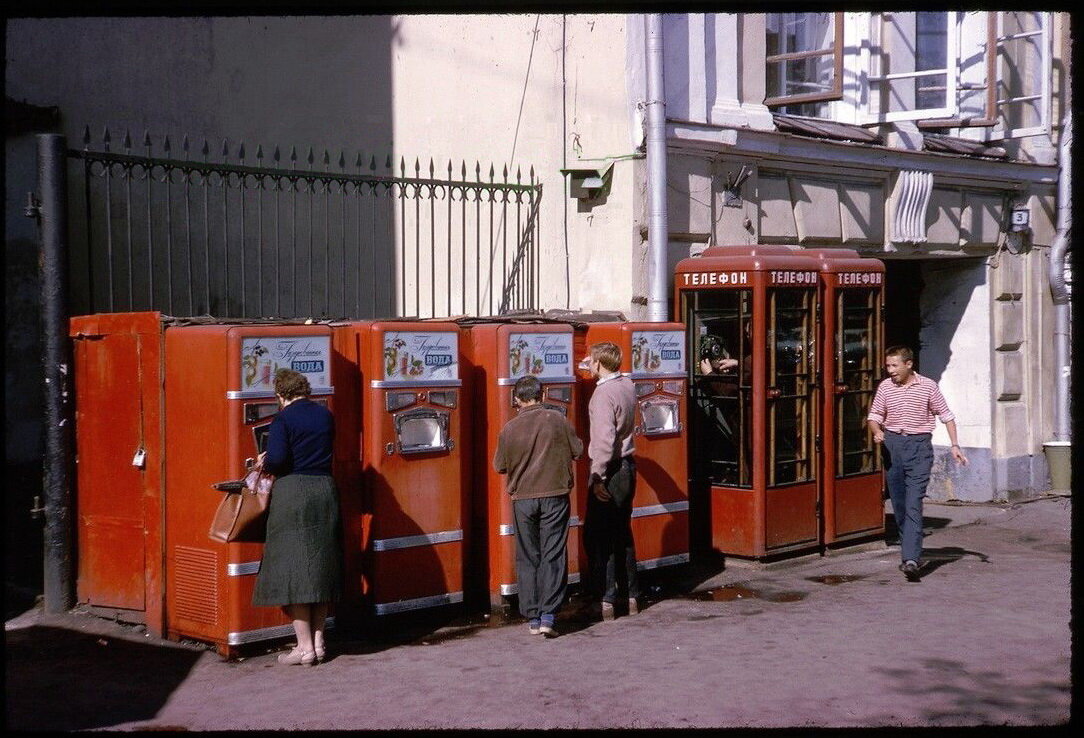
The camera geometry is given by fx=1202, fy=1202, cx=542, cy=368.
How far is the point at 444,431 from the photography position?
740cm

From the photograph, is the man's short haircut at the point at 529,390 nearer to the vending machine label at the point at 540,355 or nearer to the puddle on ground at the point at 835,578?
the vending machine label at the point at 540,355

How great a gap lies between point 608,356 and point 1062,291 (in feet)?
27.4

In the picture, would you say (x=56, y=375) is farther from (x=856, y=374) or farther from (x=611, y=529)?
(x=856, y=374)

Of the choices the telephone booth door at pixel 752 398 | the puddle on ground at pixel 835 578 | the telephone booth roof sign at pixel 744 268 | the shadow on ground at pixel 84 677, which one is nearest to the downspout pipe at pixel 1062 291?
the telephone booth roof sign at pixel 744 268

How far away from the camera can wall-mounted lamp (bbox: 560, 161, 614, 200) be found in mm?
9922

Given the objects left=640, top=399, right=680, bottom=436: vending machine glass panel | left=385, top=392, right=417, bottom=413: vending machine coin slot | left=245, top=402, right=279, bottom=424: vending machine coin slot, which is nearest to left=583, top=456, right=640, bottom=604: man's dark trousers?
left=640, top=399, right=680, bottom=436: vending machine glass panel

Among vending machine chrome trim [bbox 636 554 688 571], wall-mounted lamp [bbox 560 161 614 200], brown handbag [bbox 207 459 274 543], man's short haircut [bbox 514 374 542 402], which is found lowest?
vending machine chrome trim [bbox 636 554 688 571]

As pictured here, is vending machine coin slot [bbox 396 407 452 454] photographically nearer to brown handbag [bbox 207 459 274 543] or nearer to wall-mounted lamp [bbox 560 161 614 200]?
brown handbag [bbox 207 459 274 543]

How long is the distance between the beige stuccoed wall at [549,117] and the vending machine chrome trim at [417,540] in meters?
3.12

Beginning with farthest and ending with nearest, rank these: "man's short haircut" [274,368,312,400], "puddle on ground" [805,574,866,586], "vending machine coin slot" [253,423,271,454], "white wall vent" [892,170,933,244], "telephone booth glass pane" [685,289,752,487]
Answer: "white wall vent" [892,170,933,244] → "telephone booth glass pane" [685,289,752,487] → "puddle on ground" [805,574,866,586] → "vending machine coin slot" [253,423,271,454] → "man's short haircut" [274,368,312,400]

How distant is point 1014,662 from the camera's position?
6.59 metres

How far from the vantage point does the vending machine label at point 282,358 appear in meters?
6.52

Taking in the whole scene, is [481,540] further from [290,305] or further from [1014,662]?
[290,305]

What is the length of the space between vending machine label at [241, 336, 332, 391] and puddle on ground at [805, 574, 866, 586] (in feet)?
13.6
